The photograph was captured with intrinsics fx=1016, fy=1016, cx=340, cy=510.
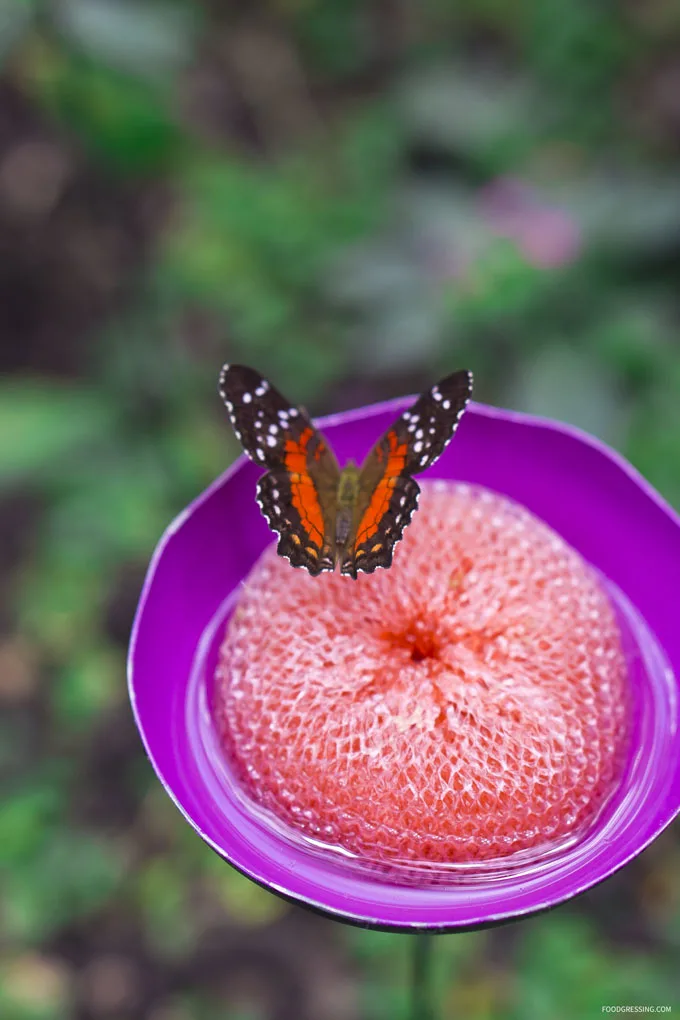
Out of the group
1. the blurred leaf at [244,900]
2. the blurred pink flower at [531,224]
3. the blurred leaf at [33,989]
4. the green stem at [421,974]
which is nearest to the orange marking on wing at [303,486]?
the green stem at [421,974]

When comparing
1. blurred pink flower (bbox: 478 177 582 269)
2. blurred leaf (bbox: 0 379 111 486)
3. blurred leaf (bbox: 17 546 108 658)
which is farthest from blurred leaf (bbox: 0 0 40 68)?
blurred pink flower (bbox: 478 177 582 269)

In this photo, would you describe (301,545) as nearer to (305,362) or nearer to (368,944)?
(368,944)

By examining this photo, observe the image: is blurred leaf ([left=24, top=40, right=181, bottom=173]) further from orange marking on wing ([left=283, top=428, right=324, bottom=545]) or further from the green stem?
the green stem

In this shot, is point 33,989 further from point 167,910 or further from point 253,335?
point 253,335

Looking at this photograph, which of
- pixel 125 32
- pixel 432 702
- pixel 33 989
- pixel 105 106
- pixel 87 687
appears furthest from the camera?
pixel 105 106

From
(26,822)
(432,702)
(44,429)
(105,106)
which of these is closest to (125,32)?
(105,106)

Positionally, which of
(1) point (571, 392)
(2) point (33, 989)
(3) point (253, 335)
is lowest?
(2) point (33, 989)

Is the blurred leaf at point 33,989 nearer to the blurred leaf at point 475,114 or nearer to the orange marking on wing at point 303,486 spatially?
the orange marking on wing at point 303,486

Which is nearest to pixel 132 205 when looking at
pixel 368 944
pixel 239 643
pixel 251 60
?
pixel 251 60
